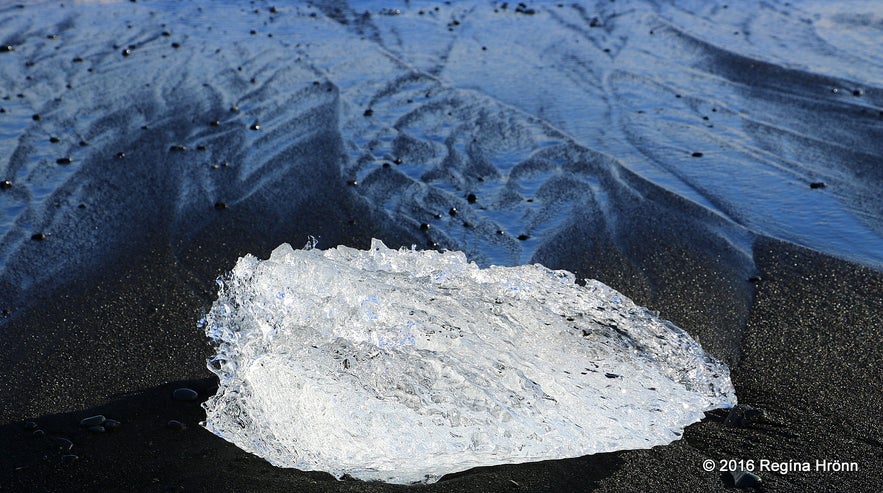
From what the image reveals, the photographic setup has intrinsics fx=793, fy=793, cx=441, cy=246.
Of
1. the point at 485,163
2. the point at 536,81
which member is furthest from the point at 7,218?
the point at 536,81

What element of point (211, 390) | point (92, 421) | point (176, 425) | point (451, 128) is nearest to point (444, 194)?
point (451, 128)

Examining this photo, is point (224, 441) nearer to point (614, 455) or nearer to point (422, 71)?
point (614, 455)

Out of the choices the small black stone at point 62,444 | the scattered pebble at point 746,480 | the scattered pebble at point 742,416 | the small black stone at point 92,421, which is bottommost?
the small black stone at point 62,444

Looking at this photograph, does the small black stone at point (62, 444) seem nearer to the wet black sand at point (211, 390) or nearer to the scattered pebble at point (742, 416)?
the wet black sand at point (211, 390)

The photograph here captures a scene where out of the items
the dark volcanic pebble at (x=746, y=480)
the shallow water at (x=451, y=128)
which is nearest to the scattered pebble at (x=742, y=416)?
the dark volcanic pebble at (x=746, y=480)

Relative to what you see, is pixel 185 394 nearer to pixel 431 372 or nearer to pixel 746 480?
pixel 431 372

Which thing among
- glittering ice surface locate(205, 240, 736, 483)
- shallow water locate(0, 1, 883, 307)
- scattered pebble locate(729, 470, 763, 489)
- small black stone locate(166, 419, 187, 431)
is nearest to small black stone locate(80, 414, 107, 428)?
small black stone locate(166, 419, 187, 431)

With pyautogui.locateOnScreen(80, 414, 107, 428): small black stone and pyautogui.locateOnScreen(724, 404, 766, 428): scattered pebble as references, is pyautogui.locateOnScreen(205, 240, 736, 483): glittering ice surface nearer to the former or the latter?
pyautogui.locateOnScreen(724, 404, 766, 428): scattered pebble
